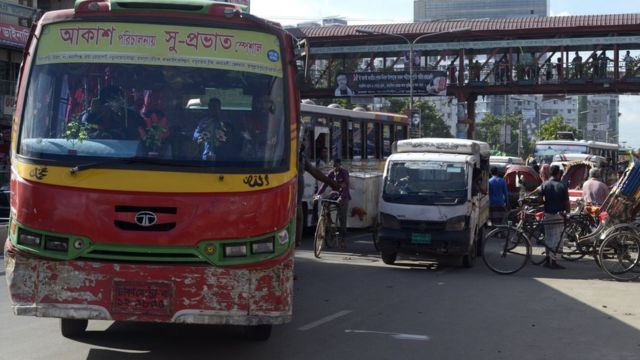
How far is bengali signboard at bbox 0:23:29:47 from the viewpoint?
3186 cm

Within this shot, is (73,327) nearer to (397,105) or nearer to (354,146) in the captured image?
(354,146)

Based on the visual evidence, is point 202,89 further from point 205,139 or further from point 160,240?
point 160,240

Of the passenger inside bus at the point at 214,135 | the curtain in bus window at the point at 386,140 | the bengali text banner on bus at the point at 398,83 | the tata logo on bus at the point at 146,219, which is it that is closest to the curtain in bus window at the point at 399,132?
the curtain in bus window at the point at 386,140

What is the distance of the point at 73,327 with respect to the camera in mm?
7820

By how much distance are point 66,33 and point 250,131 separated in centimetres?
175

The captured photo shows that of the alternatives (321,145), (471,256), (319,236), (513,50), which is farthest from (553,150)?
(319,236)

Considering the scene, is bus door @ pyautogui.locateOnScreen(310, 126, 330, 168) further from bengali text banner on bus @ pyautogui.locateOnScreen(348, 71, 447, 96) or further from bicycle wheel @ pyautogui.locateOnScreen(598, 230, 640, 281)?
bengali text banner on bus @ pyautogui.locateOnScreen(348, 71, 447, 96)

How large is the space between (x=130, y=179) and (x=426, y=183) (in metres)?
8.86

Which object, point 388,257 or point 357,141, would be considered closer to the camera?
point 388,257

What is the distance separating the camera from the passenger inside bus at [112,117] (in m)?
6.48

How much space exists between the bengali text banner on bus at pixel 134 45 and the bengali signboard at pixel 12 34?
91.0 ft

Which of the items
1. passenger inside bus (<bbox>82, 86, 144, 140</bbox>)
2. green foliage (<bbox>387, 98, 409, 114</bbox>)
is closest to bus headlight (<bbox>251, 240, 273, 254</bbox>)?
passenger inside bus (<bbox>82, 86, 144, 140</bbox>)

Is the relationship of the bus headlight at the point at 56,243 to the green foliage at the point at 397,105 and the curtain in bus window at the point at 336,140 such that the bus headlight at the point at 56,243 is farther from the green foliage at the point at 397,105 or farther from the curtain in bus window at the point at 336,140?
the green foliage at the point at 397,105

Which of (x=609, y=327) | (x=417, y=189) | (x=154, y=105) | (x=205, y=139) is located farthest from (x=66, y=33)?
(x=417, y=189)
